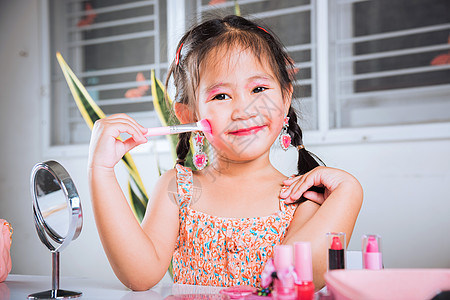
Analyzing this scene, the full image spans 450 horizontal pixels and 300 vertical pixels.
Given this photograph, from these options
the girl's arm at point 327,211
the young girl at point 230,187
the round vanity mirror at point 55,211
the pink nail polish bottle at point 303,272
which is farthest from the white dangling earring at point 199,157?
the pink nail polish bottle at point 303,272

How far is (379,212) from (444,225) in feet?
0.81

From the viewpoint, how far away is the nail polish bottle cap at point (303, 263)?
0.55 metres

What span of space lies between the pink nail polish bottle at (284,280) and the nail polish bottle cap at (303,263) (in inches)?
0.9

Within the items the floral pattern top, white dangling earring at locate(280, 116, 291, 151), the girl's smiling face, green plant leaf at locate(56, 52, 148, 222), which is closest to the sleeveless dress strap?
the floral pattern top

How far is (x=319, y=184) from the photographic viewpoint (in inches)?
36.7

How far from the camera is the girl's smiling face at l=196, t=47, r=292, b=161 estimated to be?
0.95m

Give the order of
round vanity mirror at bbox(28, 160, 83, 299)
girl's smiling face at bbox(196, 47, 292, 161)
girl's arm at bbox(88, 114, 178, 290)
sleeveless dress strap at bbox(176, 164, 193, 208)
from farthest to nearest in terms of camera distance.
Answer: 1. sleeveless dress strap at bbox(176, 164, 193, 208)
2. girl's smiling face at bbox(196, 47, 292, 161)
3. girl's arm at bbox(88, 114, 178, 290)
4. round vanity mirror at bbox(28, 160, 83, 299)

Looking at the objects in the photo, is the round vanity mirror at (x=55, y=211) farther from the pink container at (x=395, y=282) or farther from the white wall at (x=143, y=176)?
the white wall at (x=143, y=176)

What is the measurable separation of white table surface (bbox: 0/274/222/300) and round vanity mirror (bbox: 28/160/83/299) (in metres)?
0.04

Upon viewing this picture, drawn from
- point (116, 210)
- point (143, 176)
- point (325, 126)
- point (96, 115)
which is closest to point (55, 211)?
point (116, 210)

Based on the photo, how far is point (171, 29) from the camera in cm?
233

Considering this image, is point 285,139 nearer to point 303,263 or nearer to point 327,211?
point 327,211

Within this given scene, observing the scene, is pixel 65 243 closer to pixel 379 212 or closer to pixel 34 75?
pixel 379 212

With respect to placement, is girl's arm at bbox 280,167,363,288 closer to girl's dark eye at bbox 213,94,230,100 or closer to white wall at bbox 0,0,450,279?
girl's dark eye at bbox 213,94,230,100
